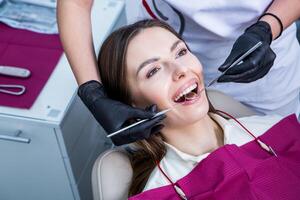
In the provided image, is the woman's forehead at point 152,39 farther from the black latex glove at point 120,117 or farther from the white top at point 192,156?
the white top at point 192,156

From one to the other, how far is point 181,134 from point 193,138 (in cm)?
4

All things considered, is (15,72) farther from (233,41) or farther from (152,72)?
(233,41)

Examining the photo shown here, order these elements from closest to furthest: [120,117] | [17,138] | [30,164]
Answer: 1. [120,117]
2. [17,138]
3. [30,164]

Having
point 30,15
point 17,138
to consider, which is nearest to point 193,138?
point 17,138

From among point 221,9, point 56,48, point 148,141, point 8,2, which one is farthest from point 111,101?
point 8,2

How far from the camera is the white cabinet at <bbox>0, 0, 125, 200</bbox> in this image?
142 cm

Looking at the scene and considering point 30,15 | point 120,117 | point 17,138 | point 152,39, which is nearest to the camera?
point 120,117

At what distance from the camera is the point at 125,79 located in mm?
1188

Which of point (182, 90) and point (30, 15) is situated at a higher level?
point (182, 90)

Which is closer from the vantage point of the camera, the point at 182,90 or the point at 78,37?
the point at 182,90

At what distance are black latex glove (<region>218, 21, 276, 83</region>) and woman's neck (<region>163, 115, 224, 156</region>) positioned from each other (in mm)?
176

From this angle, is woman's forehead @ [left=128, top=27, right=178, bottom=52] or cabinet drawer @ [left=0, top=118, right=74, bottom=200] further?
cabinet drawer @ [left=0, top=118, right=74, bottom=200]

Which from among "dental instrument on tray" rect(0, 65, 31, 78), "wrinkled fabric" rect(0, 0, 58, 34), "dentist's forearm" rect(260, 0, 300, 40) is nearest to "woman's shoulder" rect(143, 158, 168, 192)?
"dentist's forearm" rect(260, 0, 300, 40)

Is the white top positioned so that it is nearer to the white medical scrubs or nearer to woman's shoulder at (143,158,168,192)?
woman's shoulder at (143,158,168,192)
